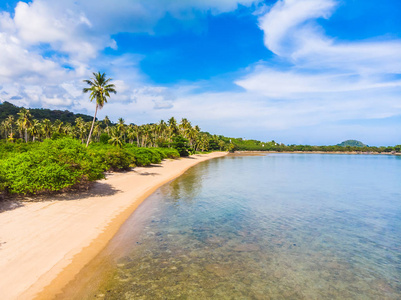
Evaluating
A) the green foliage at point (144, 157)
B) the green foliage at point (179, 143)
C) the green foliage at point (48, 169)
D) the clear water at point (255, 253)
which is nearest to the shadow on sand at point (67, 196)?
the green foliage at point (48, 169)

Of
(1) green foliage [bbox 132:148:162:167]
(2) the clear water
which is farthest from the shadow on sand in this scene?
(1) green foliage [bbox 132:148:162:167]

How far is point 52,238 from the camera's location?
10.6m

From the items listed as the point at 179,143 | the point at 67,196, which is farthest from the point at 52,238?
the point at 179,143

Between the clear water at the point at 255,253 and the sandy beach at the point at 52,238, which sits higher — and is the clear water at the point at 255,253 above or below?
below

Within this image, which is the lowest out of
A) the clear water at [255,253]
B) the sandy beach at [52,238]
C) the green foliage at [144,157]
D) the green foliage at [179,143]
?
the clear water at [255,253]

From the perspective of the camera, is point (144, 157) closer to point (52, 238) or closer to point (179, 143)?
point (52, 238)

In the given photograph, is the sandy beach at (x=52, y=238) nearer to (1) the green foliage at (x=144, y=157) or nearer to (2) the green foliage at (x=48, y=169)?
(2) the green foliage at (x=48, y=169)

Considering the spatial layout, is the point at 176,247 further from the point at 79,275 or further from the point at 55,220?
the point at 55,220

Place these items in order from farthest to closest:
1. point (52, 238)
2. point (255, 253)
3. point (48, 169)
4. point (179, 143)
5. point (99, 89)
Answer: point (179, 143) → point (99, 89) → point (48, 169) → point (255, 253) → point (52, 238)

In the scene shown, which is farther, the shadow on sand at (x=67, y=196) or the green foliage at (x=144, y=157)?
the green foliage at (x=144, y=157)

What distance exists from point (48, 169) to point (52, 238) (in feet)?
21.5

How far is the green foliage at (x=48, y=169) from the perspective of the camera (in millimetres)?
14797

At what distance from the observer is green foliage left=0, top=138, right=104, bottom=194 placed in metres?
14.8

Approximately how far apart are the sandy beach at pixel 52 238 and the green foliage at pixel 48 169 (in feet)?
4.15
